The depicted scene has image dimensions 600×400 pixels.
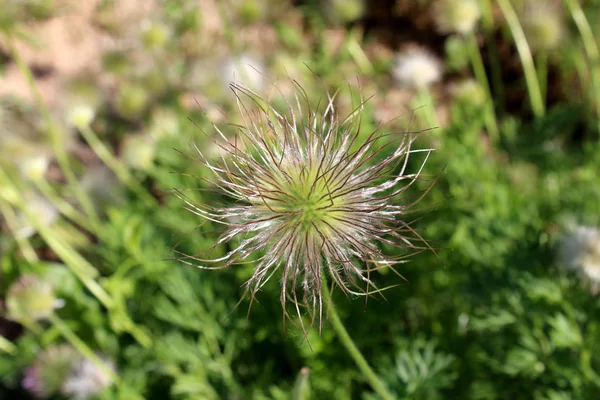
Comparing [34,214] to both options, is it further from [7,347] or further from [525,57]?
[525,57]

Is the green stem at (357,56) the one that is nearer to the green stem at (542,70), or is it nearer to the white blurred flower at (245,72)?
the white blurred flower at (245,72)

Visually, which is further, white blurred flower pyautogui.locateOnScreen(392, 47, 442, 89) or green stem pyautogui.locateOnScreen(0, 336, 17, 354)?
white blurred flower pyautogui.locateOnScreen(392, 47, 442, 89)

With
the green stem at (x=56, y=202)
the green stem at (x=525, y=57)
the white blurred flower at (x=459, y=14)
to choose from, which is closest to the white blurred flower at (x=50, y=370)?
the green stem at (x=56, y=202)

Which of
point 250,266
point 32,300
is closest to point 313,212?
point 250,266

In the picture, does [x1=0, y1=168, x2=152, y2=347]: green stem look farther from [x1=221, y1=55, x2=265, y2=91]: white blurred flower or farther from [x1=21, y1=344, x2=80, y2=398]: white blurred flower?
[x1=221, y1=55, x2=265, y2=91]: white blurred flower

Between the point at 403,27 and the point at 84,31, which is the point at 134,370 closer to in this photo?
the point at 84,31

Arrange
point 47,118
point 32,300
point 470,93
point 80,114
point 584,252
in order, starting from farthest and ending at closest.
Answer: point 470,93, point 80,114, point 47,118, point 32,300, point 584,252

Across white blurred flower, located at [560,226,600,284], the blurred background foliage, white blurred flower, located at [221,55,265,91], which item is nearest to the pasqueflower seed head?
the blurred background foliage

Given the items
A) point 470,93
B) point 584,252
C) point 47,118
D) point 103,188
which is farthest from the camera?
point 103,188
